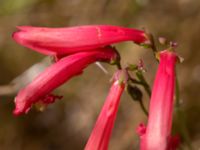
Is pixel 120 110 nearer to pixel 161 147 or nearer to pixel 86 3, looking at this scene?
pixel 86 3

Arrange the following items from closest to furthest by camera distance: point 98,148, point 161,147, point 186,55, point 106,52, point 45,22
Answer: point 161,147, point 98,148, point 106,52, point 186,55, point 45,22

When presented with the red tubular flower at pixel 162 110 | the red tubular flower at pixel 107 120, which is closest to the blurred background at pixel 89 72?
the red tubular flower at pixel 107 120

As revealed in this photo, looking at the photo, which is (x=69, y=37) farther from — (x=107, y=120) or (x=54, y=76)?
(x=107, y=120)

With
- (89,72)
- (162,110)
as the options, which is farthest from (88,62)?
(89,72)

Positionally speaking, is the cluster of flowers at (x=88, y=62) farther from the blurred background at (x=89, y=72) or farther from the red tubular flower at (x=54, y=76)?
the blurred background at (x=89, y=72)

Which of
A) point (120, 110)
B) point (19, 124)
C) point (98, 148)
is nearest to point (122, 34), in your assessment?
point (98, 148)
